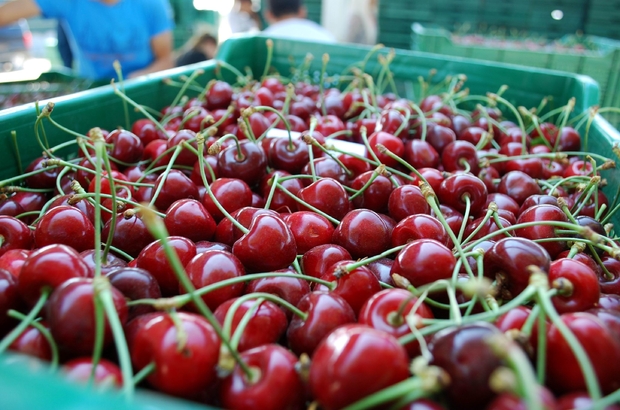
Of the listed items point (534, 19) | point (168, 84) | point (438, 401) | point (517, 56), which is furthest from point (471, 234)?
point (534, 19)

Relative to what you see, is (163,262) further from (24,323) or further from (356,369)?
(356,369)

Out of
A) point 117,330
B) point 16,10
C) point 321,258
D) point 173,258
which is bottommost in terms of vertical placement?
point 321,258

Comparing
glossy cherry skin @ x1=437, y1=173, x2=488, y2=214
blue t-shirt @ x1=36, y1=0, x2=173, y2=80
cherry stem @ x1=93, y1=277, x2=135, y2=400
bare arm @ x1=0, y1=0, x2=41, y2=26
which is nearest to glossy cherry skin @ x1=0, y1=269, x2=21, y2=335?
cherry stem @ x1=93, y1=277, x2=135, y2=400

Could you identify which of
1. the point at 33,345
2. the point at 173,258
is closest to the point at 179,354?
the point at 173,258

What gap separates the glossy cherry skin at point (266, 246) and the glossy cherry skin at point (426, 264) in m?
0.25

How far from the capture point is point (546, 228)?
3.91ft

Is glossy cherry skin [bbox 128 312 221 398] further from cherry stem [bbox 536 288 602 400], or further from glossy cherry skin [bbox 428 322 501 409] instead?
cherry stem [bbox 536 288 602 400]

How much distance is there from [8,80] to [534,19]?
6.30 metres

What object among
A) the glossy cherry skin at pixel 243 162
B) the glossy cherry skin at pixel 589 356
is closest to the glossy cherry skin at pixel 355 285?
the glossy cherry skin at pixel 589 356

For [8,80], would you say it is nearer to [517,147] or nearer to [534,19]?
[517,147]

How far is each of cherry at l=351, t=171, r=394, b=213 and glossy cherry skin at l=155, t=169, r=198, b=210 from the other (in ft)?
1.62

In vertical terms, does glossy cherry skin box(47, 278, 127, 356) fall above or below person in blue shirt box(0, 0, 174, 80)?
below

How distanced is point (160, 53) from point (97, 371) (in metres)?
3.67

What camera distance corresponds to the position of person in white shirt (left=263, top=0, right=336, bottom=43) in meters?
4.15
